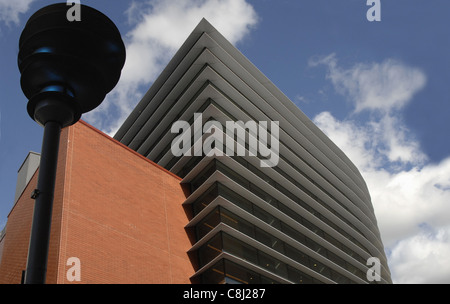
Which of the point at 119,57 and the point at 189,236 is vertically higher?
the point at 189,236

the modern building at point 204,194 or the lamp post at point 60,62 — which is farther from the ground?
the modern building at point 204,194

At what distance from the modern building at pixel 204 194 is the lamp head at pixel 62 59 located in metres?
13.5

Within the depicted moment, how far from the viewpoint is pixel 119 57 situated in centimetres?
497

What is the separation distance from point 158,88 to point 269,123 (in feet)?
31.3

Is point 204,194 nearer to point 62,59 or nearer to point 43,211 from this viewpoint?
point 62,59

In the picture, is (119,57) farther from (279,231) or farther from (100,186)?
(279,231)

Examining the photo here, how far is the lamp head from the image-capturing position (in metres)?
4.60

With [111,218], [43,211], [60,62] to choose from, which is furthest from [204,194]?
[43,211]

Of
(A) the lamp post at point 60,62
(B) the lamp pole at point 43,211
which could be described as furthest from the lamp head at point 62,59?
(B) the lamp pole at point 43,211

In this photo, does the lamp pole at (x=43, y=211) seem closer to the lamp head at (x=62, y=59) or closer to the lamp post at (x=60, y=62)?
the lamp post at (x=60, y=62)

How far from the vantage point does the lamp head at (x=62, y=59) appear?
15.1 feet

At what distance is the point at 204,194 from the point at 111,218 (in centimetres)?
678
